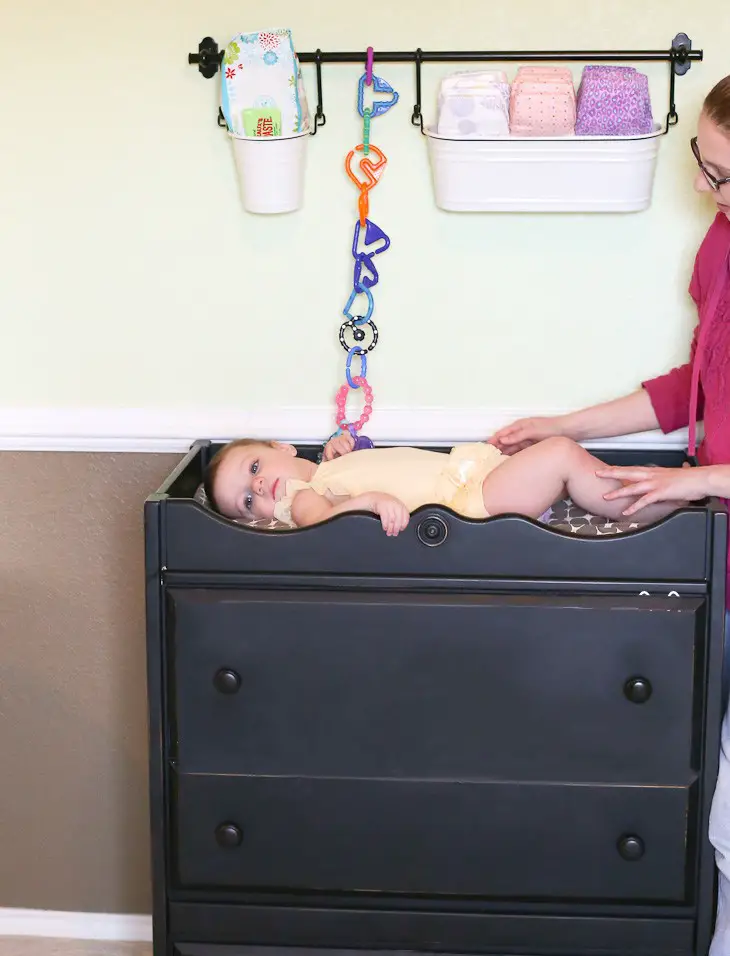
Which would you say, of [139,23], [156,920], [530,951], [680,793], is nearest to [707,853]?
[680,793]

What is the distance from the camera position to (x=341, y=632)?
1.64 m

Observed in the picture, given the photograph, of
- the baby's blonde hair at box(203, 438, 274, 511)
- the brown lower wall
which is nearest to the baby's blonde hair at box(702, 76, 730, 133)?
the baby's blonde hair at box(203, 438, 274, 511)

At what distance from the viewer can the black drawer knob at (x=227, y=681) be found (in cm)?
166

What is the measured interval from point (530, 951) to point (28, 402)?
4.13 feet

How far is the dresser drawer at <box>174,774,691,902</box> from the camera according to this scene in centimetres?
167

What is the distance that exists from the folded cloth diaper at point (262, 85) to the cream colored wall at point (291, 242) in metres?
0.10

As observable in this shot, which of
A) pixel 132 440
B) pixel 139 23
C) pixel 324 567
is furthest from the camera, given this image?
pixel 132 440

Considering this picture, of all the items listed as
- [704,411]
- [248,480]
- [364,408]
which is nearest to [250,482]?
[248,480]

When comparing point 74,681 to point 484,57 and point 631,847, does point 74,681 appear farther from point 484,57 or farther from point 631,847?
point 484,57

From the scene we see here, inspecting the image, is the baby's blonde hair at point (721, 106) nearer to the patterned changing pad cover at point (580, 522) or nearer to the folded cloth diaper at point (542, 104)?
the folded cloth diaper at point (542, 104)

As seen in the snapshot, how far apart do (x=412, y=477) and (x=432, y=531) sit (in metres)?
0.15

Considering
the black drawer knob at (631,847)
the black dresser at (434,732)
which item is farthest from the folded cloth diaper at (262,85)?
the black drawer knob at (631,847)

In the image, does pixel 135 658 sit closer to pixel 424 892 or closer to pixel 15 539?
pixel 15 539

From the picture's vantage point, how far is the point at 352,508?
164 cm
